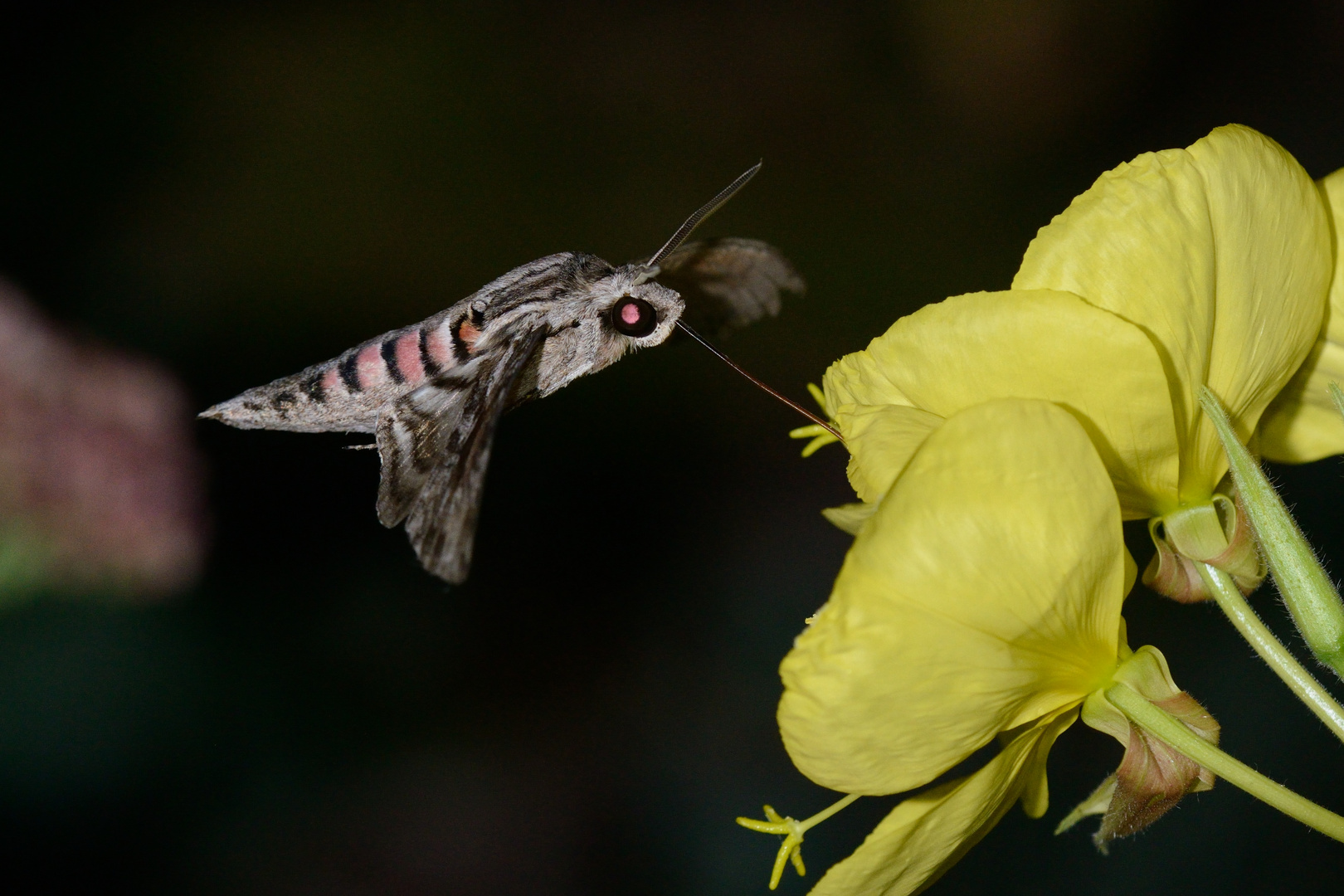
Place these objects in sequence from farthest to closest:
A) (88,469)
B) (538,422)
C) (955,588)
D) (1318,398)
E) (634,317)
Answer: (538,422) → (88,469) → (634,317) → (1318,398) → (955,588)

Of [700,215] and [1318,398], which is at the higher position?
[700,215]

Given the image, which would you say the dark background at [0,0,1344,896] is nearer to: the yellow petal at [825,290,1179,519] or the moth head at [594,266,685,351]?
the moth head at [594,266,685,351]

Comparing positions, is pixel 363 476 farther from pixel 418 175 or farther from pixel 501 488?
pixel 418 175

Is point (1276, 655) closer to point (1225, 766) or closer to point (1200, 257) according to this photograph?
point (1225, 766)

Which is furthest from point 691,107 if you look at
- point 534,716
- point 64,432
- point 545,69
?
point 64,432

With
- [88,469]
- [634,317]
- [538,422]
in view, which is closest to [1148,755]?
[634,317]

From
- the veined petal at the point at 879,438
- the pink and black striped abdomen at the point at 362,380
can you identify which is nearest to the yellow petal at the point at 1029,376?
the veined petal at the point at 879,438

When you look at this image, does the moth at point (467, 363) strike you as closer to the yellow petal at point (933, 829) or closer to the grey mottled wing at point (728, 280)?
the grey mottled wing at point (728, 280)

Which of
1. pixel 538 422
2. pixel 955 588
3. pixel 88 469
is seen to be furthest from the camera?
pixel 538 422
